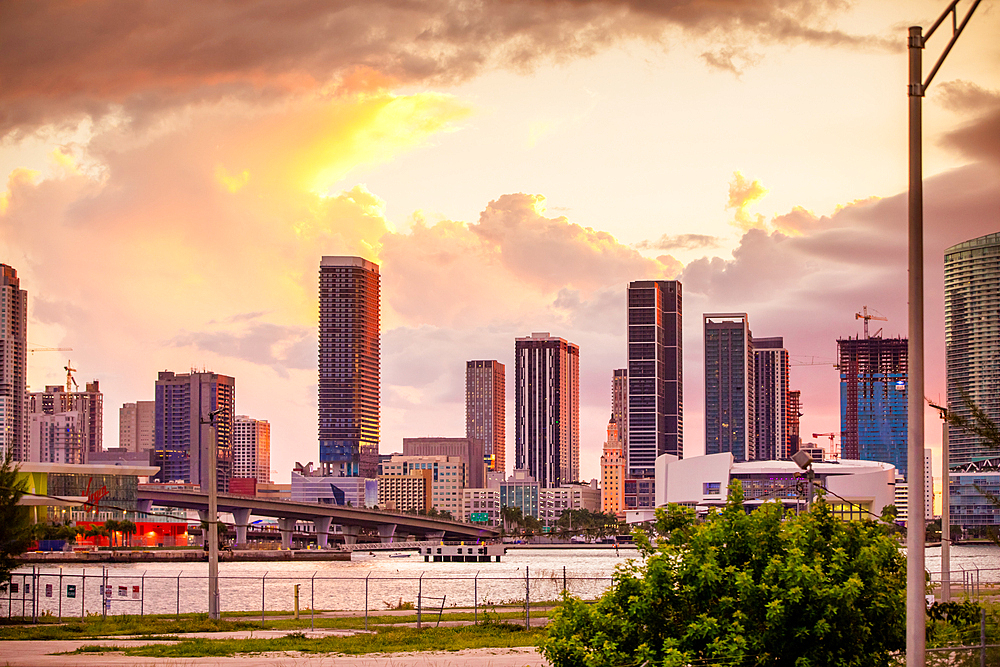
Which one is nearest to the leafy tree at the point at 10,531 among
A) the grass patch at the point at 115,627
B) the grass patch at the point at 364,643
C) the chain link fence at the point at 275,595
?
the grass patch at the point at 115,627

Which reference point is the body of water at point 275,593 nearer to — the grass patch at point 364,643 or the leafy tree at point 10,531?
the leafy tree at point 10,531

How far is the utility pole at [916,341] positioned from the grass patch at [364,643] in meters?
24.6

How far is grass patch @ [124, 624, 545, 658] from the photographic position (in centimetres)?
4266

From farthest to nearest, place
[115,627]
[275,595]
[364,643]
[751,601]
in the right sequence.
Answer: [275,595] → [115,627] → [364,643] → [751,601]

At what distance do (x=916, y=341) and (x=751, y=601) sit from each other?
592 cm

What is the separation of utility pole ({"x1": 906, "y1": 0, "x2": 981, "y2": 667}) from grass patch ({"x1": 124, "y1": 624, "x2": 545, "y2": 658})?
24.6 meters

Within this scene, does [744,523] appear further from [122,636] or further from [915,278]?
[122,636]

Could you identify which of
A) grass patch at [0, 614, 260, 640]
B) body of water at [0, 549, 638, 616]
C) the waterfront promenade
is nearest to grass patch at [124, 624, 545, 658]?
the waterfront promenade

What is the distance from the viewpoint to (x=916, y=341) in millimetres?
18172

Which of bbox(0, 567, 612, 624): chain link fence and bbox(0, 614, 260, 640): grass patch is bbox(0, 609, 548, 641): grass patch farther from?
bbox(0, 567, 612, 624): chain link fence

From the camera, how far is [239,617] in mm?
60125

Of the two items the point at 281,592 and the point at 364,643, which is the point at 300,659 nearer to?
the point at 364,643

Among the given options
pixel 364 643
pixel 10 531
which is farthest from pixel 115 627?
pixel 364 643

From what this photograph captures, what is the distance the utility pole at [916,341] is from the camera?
1795 cm
